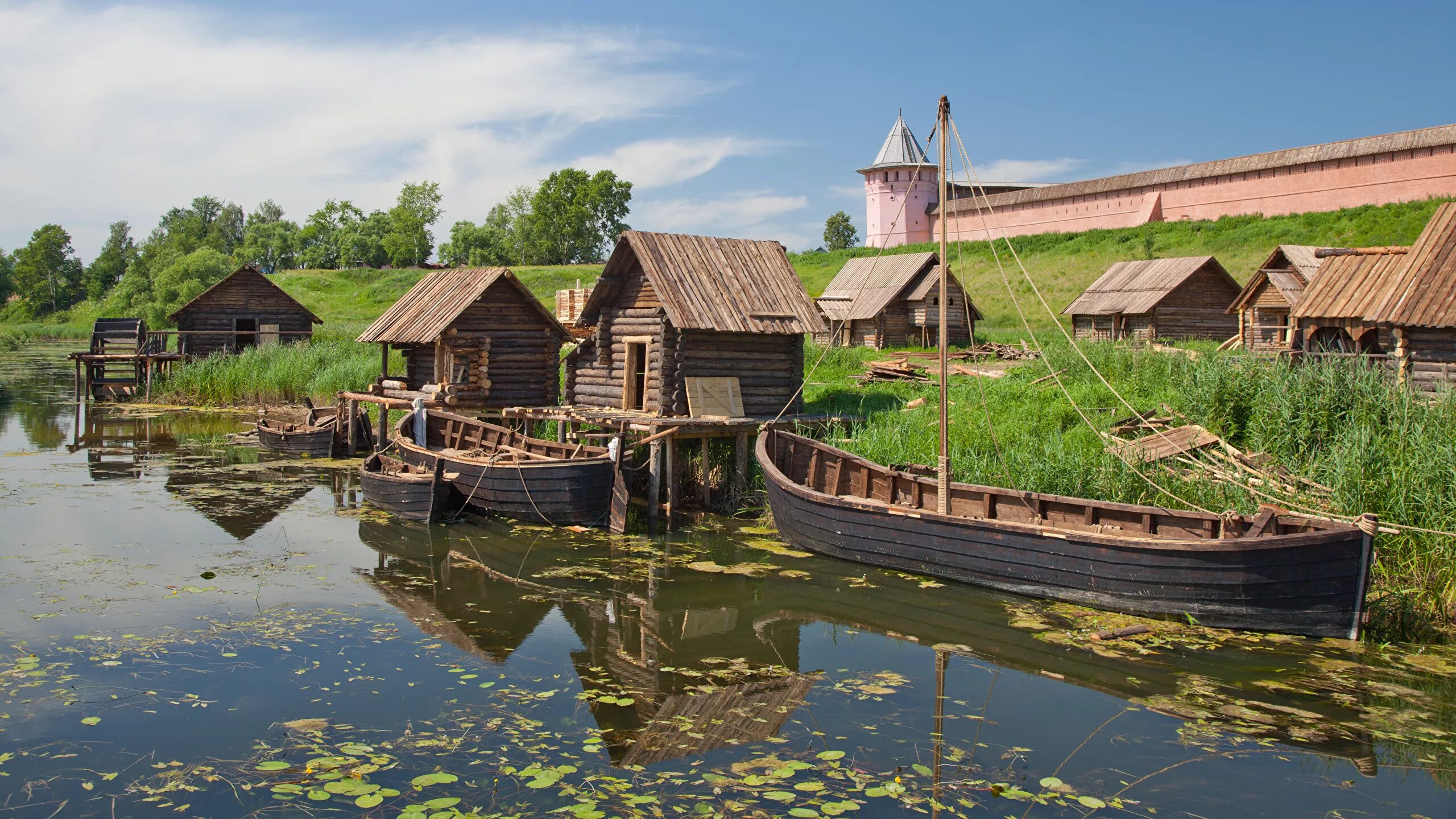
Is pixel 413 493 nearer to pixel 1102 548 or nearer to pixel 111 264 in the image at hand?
pixel 1102 548

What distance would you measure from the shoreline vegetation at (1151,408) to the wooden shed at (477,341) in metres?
6.42

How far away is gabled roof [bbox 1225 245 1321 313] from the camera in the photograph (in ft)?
99.4

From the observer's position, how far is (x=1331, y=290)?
746 inches

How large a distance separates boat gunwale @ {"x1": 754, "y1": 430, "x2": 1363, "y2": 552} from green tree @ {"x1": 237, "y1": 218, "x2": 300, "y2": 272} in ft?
292

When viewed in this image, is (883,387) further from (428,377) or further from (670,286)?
(428,377)

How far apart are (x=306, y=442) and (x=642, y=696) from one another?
732 inches

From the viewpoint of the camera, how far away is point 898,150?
79.0 m

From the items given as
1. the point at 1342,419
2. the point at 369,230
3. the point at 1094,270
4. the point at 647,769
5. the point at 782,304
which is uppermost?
the point at 369,230

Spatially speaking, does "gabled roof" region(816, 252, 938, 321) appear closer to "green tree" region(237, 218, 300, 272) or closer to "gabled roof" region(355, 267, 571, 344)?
"gabled roof" region(355, 267, 571, 344)

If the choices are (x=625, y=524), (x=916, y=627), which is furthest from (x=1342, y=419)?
(x=625, y=524)

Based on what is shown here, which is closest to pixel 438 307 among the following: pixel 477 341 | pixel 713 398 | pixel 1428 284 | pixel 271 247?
pixel 477 341

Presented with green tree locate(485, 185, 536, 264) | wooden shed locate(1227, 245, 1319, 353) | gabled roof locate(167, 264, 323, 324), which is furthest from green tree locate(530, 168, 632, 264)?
wooden shed locate(1227, 245, 1319, 353)

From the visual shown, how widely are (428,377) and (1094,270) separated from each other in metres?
40.5

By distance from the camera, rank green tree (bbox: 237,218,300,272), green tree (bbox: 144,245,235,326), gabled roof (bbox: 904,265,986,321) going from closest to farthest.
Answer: gabled roof (bbox: 904,265,986,321), green tree (bbox: 144,245,235,326), green tree (bbox: 237,218,300,272)
